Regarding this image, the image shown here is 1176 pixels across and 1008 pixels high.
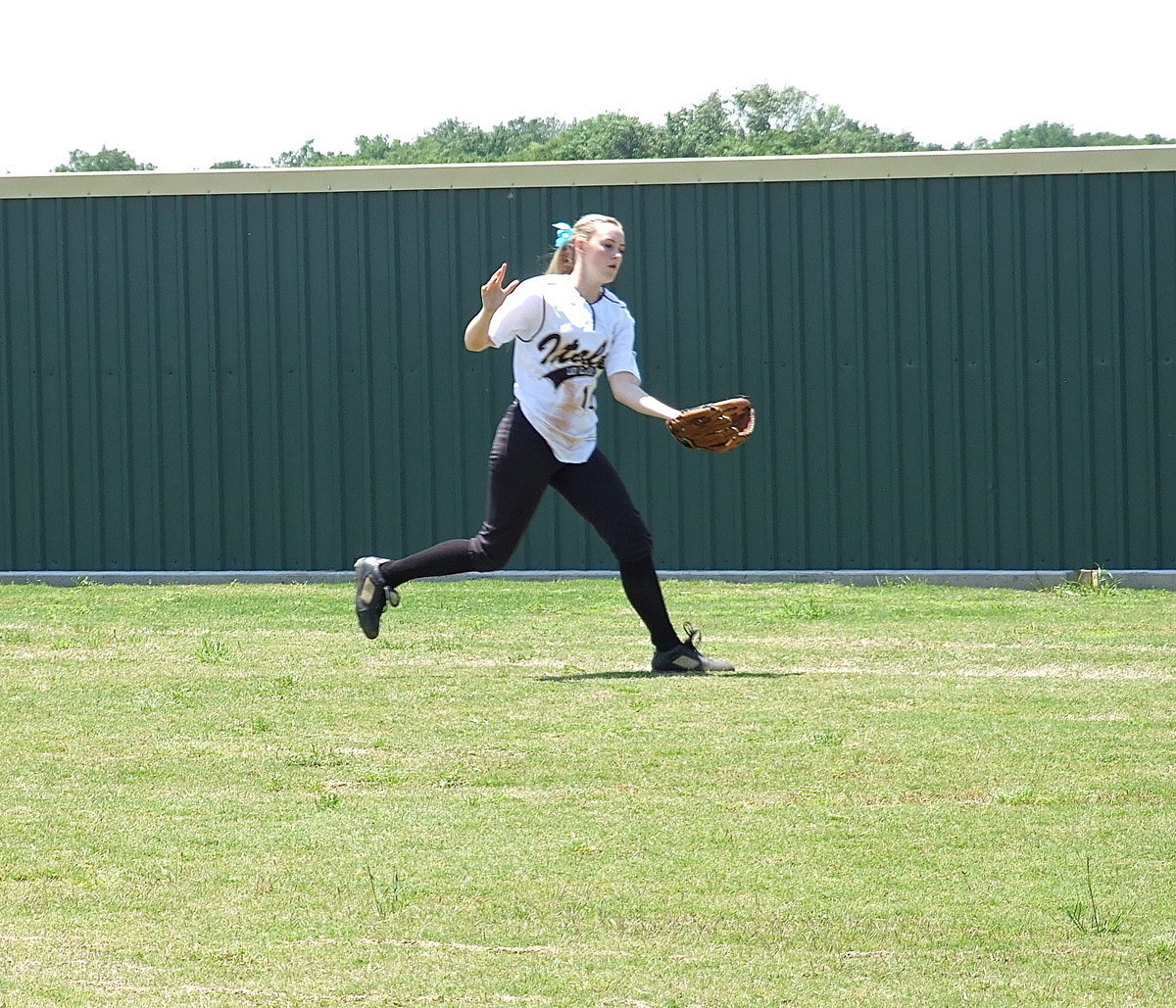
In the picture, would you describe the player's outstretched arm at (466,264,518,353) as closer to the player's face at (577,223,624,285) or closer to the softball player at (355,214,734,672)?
the softball player at (355,214,734,672)

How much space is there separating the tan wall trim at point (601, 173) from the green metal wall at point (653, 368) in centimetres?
5

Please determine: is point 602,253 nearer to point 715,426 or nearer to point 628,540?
point 715,426

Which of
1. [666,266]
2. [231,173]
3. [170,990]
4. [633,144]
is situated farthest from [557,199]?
[633,144]

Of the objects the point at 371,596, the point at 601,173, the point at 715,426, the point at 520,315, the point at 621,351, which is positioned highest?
the point at 601,173

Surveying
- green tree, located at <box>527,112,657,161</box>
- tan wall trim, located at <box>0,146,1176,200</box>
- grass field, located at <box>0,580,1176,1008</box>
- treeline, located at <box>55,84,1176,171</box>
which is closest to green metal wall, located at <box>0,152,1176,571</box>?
tan wall trim, located at <box>0,146,1176,200</box>

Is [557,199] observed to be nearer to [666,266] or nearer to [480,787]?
[666,266]

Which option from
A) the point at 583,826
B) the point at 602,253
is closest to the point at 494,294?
the point at 602,253

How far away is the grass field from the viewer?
131 inches

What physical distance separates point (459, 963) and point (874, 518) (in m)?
9.82

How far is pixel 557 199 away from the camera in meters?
12.9

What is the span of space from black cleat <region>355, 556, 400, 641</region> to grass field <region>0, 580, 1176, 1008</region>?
228mm

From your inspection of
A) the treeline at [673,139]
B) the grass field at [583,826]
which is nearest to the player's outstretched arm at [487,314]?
the grass field at [583,826]

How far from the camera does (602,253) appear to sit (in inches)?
298

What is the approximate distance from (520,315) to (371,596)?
144cm
